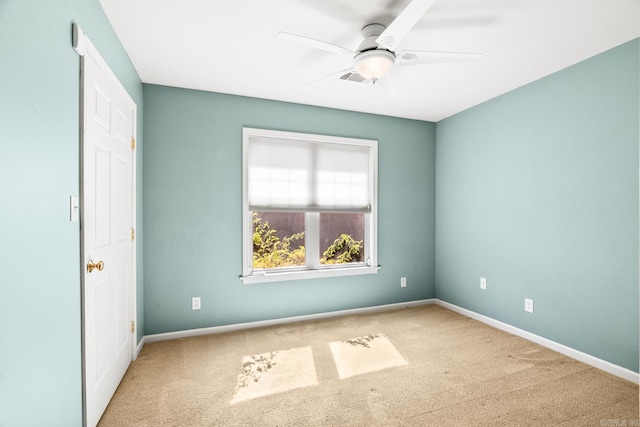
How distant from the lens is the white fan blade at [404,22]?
141cm

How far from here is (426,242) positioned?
4.17m

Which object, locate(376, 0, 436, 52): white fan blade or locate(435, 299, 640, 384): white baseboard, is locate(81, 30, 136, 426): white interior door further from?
locate(435, 299, 640, 384): white baseboard

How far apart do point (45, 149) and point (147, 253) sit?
6.30ft

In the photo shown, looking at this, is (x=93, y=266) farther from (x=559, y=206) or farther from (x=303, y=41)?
(x=559, y=206)


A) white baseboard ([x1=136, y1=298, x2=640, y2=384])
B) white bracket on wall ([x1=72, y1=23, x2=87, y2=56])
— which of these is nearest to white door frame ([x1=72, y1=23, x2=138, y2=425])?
white bracket on wall ([x1=72, y1=23, x2=87, y2=56])

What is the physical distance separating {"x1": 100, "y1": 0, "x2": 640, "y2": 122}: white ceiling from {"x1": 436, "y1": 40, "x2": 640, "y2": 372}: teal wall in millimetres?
293

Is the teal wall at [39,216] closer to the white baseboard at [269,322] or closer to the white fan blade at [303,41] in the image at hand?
the white fan blade at [303,41]

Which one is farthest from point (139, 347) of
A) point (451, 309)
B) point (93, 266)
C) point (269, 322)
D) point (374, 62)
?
point (451, 309)

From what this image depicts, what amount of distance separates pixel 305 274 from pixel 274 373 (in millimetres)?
1264

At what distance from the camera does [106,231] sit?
196 centimetres

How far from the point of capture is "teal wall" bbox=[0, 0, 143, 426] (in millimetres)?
1029

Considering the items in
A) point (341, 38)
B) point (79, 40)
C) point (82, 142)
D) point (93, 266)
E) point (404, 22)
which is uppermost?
point (341, 38)

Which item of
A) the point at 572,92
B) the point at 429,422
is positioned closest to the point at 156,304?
the point at 429,422

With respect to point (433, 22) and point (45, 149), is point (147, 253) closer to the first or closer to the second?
point (45, 149)
